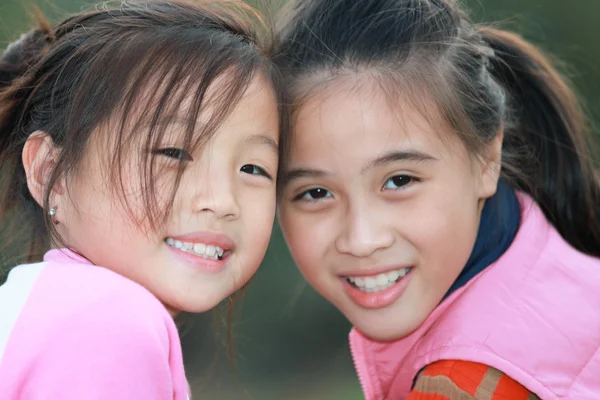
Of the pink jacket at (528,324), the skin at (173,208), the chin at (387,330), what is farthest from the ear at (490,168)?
the skin at (173,208)

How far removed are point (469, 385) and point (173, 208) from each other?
0.68 m

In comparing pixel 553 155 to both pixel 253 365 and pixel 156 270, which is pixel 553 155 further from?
pixel 253 365

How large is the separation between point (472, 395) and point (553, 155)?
2.94 feet

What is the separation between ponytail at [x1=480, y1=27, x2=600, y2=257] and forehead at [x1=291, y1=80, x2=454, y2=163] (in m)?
0.49

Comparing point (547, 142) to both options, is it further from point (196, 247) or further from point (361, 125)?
point (196, 247)

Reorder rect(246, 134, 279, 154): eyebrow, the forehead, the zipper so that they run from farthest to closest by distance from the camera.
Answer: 1. the zipper
2. the forehead
3. rect(246, 134, 279, 154): eyebrow

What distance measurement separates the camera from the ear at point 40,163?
1682mm

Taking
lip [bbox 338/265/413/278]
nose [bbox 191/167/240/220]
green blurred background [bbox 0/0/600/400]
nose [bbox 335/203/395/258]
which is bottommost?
green blurred background [bbox 0/0/600/400]

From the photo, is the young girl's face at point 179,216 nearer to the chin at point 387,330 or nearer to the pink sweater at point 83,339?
the pink sweater at point 83,339

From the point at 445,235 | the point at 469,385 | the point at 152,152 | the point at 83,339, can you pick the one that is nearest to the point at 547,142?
the point at 445,235

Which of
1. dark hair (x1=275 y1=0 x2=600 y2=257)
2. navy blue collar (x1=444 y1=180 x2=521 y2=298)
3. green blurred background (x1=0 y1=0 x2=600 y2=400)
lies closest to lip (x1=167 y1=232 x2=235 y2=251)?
dark hair (x1=275 y1=0 x2=600 y2=257)

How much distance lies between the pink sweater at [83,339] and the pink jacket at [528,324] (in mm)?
646

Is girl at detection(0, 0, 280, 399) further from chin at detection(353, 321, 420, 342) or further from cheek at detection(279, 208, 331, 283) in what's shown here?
chin at detection(353, 321, 420, 342)

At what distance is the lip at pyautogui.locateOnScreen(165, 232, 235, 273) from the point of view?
5.40ft
